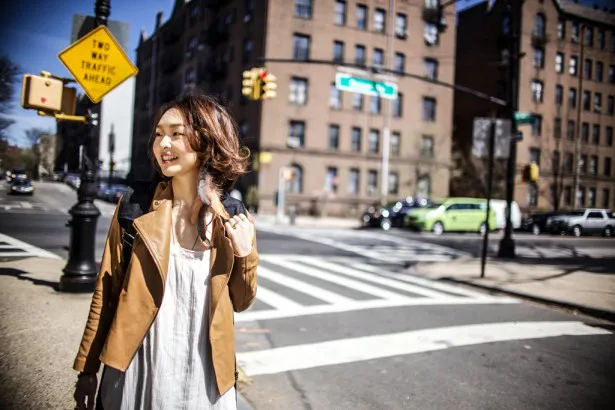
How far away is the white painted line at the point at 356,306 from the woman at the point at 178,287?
4.37 m

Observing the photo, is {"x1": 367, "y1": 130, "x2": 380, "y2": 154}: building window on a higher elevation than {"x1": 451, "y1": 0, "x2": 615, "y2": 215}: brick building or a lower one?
higher

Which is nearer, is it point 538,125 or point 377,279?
point 538,125

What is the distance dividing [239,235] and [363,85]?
45.2 feet

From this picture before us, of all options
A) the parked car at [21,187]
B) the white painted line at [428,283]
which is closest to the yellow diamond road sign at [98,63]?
the parked car at [21,187]

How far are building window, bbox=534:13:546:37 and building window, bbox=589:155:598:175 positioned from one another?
80.8 inches

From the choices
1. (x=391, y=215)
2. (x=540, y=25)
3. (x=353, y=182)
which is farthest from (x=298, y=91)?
(x=540, y=25)

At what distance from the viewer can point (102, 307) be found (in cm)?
187

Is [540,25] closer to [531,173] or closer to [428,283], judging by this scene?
[531,173]

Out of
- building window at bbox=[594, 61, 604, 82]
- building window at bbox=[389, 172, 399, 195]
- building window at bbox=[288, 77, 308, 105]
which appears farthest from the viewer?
building window at bbox=[389, 172, 399, 195]

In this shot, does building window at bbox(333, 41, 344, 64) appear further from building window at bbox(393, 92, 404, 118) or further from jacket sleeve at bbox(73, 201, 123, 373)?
jacket sleeve at bbox(73, 201, 123, 373)

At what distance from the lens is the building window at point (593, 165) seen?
13.2 ft

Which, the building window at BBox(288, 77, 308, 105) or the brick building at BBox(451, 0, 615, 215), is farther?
the building window at BBox(288, 77, 308, 105)

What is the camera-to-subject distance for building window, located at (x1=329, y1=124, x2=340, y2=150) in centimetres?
3588

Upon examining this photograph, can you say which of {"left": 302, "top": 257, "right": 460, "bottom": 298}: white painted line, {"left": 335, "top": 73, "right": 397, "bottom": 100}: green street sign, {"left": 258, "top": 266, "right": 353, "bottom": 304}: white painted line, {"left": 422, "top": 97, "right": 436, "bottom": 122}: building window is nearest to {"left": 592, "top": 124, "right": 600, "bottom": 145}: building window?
{"left": 258, "top": 266, "right": 353, "bottom": 304}: white painted line
